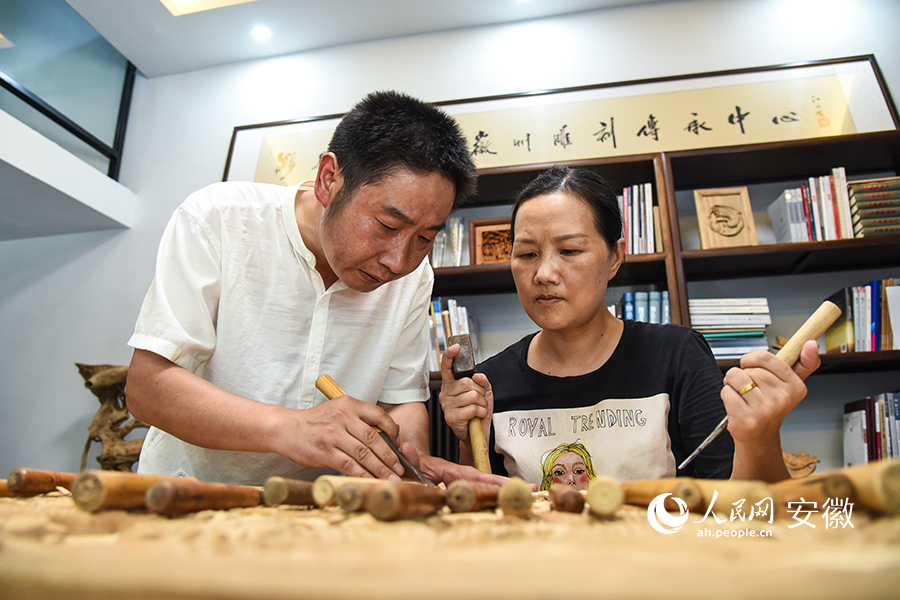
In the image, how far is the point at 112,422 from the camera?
2814 mm

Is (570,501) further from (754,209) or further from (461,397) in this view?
(754,209)

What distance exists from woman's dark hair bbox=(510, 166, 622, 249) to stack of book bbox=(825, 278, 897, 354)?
63.4 inches

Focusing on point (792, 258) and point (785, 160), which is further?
point (785, 160)

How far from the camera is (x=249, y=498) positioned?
25.2 inches

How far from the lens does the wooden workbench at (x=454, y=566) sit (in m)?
0.31

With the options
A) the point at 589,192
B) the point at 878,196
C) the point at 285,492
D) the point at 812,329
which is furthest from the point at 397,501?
the point at 878,196

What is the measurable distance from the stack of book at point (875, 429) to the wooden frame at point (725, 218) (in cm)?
94

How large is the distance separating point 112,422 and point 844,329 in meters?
3.97

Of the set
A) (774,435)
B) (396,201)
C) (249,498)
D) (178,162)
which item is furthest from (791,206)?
(178,162)

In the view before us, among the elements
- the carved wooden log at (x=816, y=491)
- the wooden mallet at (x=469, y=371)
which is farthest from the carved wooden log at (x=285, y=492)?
the wooden mallet at (x=469, y=371)

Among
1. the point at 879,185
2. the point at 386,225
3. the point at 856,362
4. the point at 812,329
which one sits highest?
the point at 879,185

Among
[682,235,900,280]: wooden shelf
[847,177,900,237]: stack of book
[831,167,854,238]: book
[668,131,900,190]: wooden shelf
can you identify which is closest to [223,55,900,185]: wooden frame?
[668,131,900,190]: wooden shelf

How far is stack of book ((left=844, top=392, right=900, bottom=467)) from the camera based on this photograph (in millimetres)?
2293

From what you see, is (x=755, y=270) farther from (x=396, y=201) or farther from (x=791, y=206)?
(x=396, y=201)
